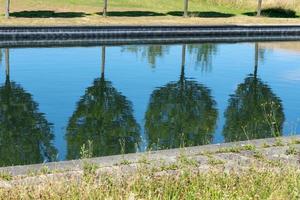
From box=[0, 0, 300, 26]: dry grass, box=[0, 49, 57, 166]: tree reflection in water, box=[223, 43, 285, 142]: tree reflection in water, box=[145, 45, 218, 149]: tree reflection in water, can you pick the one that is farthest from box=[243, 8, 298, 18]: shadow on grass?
box=[0, 49, 57, 166]: tree reflection in water

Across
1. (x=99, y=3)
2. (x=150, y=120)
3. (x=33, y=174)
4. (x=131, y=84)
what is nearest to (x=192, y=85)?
(x=131, y=84)

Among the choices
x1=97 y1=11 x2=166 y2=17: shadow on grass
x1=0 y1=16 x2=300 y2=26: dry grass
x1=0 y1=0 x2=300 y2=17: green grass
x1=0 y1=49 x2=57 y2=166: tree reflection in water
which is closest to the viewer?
x1=0 y1=49 x2=57 y2=166: tree reflection in water

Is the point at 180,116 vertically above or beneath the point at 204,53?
beneath

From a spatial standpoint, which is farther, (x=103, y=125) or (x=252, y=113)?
(x=252, y=113)

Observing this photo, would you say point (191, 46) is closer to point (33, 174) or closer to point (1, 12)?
point (1, 12)

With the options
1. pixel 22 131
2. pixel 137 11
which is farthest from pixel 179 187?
pixel 137 11

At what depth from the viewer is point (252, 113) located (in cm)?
1648

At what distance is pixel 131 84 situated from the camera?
789 inches

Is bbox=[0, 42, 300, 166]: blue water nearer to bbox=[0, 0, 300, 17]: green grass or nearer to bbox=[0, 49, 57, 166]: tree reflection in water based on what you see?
bbox=[0, 49, 57, 166]: tree reflection in water

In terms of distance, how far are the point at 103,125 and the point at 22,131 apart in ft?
6.68

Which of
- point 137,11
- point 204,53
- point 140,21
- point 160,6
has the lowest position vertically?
point 204,53

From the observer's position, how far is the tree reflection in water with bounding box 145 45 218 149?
525 inches

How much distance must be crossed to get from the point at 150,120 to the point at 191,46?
15.2 meters

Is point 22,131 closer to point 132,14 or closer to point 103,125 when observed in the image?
point 103,125
